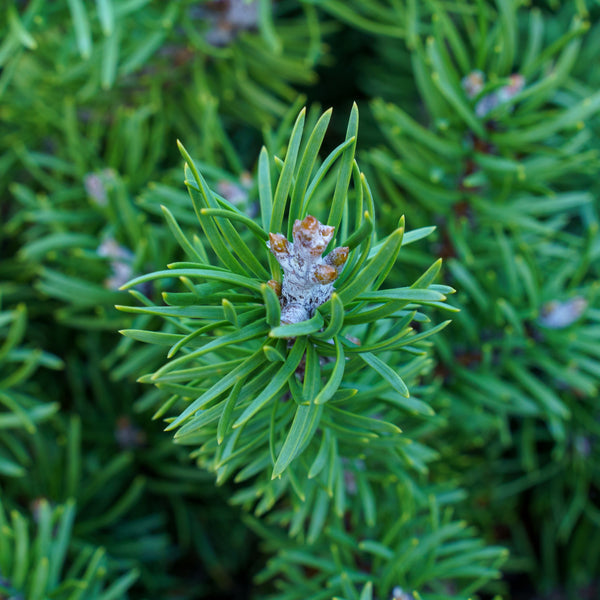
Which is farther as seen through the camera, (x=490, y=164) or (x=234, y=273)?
(x=490, y=164)

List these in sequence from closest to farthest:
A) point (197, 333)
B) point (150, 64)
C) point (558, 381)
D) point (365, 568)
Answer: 1. point (197, 333)
2. point (365, 568)
3. point (558, 381)
4. point (150, 64)

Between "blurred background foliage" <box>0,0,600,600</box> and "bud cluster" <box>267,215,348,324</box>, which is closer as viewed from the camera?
"bud cluster" <box>267,215,348,324</box>

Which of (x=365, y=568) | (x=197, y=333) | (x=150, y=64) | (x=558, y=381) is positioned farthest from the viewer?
(x=150, y=64)

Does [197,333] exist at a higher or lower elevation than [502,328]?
lower

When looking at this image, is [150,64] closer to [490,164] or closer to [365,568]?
[490,164]

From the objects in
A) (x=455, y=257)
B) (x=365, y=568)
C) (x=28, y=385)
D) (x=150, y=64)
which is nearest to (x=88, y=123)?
(x=150, y=64)

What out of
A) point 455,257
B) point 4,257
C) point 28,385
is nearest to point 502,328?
point 455,257

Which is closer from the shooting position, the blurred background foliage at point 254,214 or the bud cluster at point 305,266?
the bud cluster at point 305,266

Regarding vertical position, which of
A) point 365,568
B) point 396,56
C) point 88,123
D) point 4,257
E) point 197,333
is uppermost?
point 396,56
